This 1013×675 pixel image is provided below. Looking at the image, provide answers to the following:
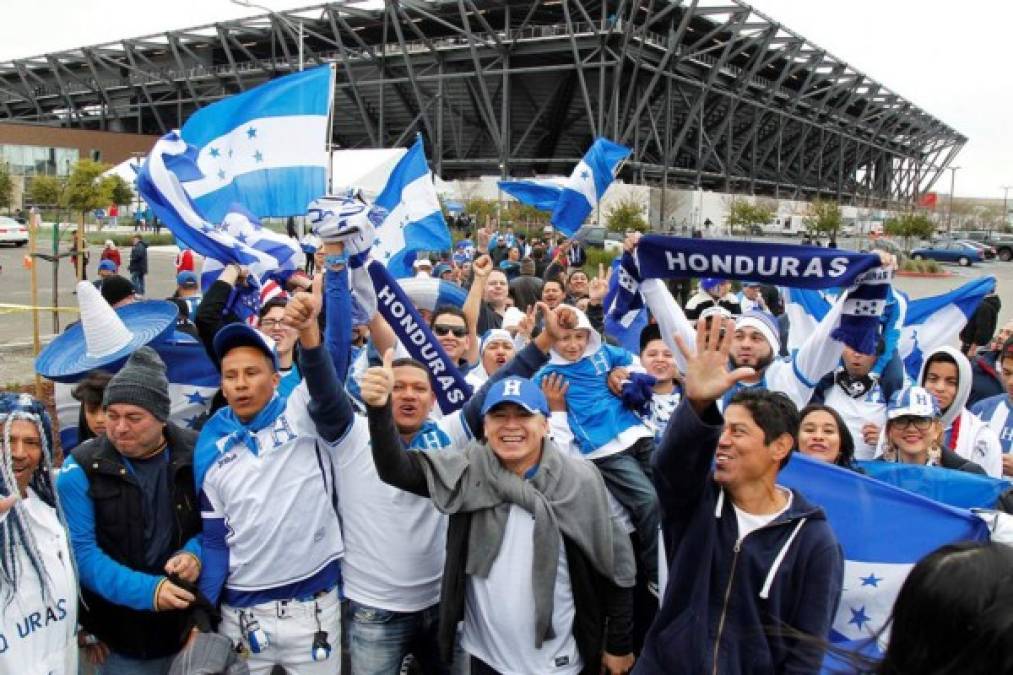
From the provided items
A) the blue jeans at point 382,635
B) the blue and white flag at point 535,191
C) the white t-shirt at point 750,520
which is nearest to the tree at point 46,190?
the blue and white flag at point 535,191

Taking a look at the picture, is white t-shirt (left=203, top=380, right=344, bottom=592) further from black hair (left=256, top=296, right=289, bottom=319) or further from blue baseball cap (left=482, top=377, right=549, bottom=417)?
black hair (left=256, top=296, right=289, bottom=319)

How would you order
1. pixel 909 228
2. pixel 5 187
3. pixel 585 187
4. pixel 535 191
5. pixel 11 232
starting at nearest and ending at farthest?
pixel 585 187 → pixel 535 191 → pixel 11 232 → pixel 5 187 → pixel 909 228

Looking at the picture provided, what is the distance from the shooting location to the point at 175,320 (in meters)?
4.82

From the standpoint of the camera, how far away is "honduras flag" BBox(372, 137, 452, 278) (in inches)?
337

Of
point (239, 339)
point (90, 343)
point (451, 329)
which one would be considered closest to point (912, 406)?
point (451, 329)

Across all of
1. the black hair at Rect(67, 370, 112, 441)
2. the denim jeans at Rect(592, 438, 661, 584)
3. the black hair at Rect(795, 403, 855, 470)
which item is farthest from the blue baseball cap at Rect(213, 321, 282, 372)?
the black hair at Rect(795, 403, 855, 470)

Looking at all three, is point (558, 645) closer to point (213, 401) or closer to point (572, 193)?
point (213, 401)

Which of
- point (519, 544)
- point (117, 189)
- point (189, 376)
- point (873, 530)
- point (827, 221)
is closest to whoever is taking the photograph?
point (519, 544)

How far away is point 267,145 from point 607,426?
4857 mm

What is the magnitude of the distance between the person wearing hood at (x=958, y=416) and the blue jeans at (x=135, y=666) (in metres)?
3.74

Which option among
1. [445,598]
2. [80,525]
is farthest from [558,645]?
[80,525]

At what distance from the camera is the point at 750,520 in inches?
95.9

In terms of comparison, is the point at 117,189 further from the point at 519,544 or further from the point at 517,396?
the point at 519,544

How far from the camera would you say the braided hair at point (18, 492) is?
7.97ft
